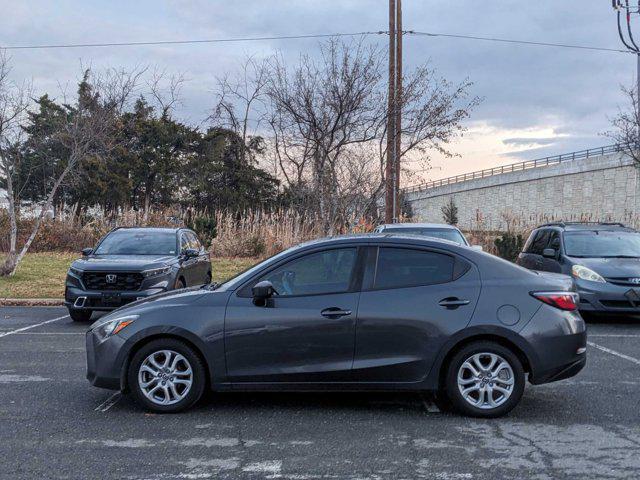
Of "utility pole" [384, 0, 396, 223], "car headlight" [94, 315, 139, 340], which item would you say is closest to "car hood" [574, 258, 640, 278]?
"utility pole" [384, 0, 396, 223]

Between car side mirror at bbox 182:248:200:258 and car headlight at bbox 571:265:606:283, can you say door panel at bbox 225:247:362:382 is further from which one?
car headlight at bbox 571:265:606:283

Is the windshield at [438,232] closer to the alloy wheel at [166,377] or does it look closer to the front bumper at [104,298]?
the front bumper at [104,298]

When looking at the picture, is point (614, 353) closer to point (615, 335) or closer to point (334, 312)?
point (615, 335)

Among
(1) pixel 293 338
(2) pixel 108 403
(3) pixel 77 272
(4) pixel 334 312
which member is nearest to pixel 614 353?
(4) pixel 334 312

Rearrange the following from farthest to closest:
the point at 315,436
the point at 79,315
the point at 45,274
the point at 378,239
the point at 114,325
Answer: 1. the point at 45,274
2. the point at 79,315
3. the point at 378,239
4. the point at 114,325
5. the point at 315,436

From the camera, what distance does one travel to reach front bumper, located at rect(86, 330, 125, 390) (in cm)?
620

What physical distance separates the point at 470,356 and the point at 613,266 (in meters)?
7.26

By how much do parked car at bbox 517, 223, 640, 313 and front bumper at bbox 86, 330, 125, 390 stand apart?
819 centimetres

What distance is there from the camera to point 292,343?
608 cm

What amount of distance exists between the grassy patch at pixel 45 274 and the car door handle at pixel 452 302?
11.7 meters

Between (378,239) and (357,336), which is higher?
(378,239)

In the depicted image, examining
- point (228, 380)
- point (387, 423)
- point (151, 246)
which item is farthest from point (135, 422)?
point (151, 246)

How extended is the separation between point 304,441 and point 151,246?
8.36 meters

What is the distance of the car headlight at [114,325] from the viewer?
6246 mm
